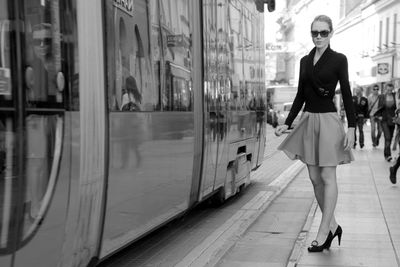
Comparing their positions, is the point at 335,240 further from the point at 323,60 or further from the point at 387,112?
the point at 387,112

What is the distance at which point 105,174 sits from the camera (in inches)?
151

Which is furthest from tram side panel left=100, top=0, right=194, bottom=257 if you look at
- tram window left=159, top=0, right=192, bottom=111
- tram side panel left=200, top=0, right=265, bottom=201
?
tram side panel left=200, top=0, right=265, bottom=201

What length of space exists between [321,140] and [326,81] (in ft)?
1.58

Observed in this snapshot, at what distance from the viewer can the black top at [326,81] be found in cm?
523

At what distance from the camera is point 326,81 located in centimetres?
523

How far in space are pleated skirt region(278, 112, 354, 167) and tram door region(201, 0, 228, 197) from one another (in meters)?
1.19

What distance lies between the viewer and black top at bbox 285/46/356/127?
5234 mm

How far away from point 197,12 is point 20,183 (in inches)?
138

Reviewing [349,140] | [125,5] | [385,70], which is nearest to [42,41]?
[125,5]

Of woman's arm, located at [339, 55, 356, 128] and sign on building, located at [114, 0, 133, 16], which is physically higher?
sign on building, located at [114, 0, 133, 16]

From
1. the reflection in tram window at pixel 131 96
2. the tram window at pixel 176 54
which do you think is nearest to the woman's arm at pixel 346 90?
the tram window at pixel 176 54

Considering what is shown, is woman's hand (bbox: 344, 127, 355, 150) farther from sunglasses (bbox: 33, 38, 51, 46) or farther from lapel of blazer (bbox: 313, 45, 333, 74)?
sunglasses (bbox: 33, 38, 51, 46)

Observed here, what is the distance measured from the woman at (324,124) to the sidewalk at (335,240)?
0.92ft

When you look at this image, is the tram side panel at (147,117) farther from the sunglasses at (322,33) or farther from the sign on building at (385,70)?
the sign on building at (385,70)
